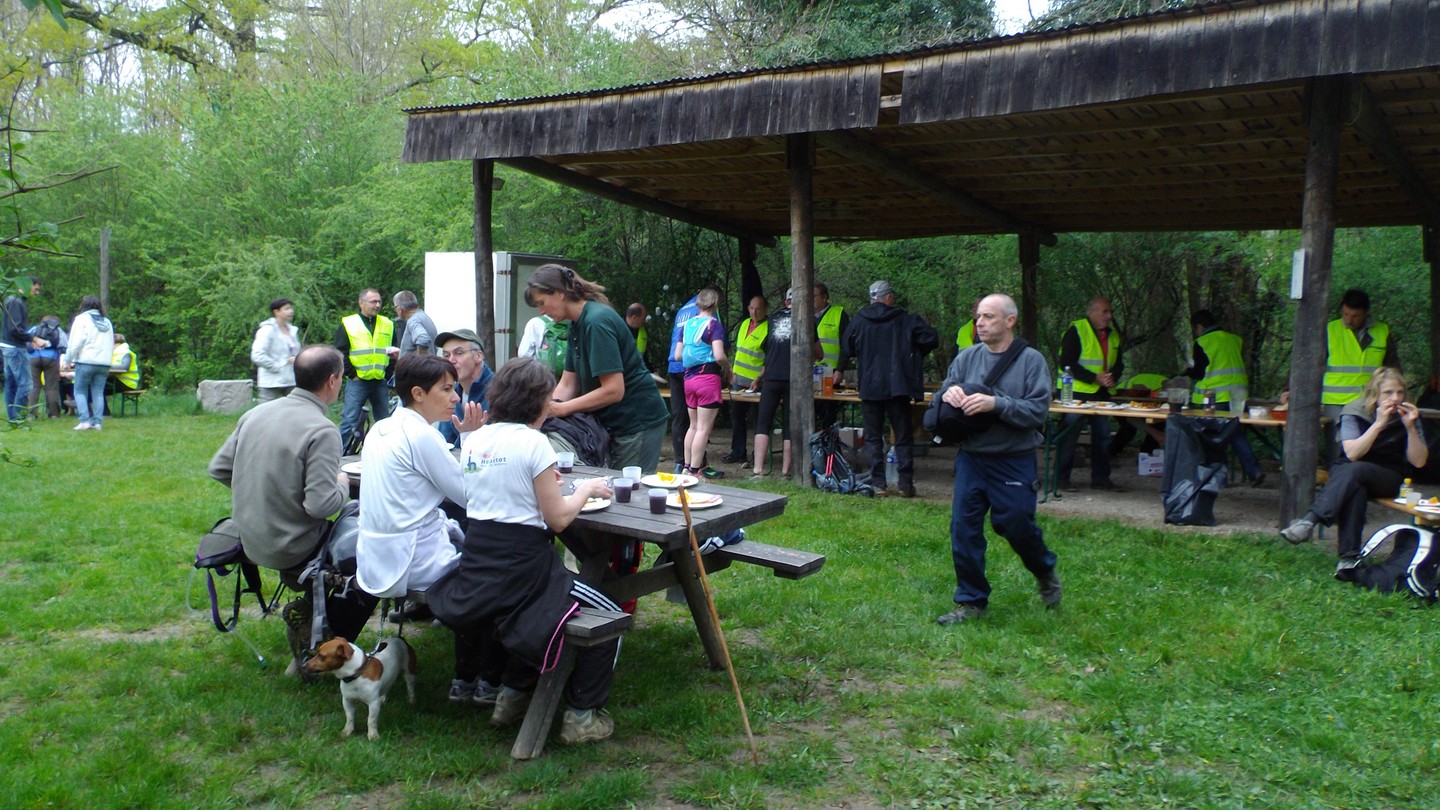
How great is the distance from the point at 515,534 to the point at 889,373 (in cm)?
545

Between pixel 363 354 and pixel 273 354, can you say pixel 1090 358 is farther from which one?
pixel 273 354

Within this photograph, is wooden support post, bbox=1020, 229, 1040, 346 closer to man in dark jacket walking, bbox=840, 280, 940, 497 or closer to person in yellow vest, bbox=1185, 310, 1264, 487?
person in yellow vest, bbox=1185, 310, 1264, 487

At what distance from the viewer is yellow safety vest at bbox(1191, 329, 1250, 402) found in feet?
30.0

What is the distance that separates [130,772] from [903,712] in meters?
2.74

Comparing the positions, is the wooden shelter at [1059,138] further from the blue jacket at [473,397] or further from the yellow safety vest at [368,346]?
the blue jacket at [473,397]

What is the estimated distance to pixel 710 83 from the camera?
7.91 m

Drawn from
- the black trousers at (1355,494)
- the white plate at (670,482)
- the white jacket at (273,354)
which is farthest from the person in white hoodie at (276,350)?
the black trousers at (1355,494)

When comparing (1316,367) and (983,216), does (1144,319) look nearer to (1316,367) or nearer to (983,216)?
(983,216)

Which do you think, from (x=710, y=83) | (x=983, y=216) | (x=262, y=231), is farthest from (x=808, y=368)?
(x=262, y=231)

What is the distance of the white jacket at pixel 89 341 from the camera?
40.8 feet

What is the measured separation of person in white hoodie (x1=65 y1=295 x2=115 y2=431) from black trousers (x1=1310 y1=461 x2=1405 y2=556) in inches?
496

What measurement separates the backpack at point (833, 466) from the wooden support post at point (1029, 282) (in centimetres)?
410

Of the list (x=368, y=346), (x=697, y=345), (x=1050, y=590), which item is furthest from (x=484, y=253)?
(x=1050, y=590)

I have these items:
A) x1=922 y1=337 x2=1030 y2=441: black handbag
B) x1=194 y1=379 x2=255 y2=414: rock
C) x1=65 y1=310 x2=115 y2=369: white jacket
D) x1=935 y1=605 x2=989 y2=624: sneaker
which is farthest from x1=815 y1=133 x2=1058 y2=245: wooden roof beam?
x1=194 y1=379 x2=255 y2=414: rock
